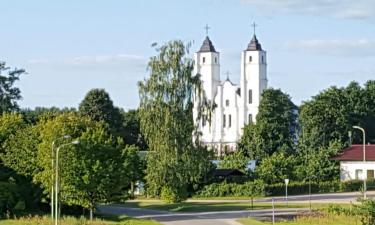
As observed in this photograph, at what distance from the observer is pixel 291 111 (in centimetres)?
11925

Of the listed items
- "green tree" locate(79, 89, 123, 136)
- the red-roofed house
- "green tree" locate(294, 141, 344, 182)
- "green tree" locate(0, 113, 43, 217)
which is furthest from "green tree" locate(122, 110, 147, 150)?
"green tree" locate(0, 113, 43, 217)

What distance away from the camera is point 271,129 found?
370 ft

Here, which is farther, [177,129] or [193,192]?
[193,192]

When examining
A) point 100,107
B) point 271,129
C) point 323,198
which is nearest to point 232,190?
point 323,198

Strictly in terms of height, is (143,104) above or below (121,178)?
above

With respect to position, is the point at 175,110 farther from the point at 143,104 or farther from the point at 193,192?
the point at 193,192

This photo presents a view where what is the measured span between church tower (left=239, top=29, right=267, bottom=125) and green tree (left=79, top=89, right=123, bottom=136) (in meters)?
25.6

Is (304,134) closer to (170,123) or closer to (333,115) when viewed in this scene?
(333,115)

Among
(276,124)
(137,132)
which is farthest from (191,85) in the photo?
(137,132)

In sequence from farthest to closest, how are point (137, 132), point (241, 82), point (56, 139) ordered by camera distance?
point (241, 82)
point (137, 132)
point (56, 139)

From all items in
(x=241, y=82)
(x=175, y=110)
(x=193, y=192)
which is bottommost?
(x=193, y=192)

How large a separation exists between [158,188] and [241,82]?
7028 cm

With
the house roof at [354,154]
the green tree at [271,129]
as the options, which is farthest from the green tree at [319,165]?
the green tree at [271,129]

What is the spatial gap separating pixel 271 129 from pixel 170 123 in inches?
1592
